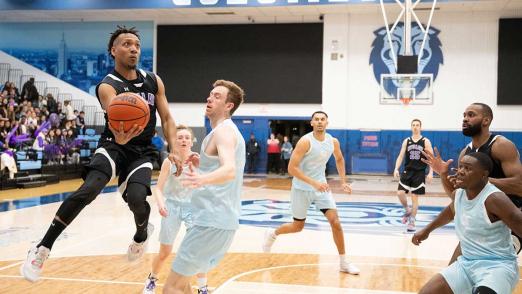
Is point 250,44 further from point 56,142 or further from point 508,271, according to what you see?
point 508,271

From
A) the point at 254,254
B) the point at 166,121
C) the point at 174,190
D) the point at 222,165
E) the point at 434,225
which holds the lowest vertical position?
the point at 254,254

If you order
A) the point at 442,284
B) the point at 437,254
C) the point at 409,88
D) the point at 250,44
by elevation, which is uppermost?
the point at 250,44

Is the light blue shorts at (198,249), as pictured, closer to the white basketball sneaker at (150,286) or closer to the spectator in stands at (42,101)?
the white basketball sneaker at (150,286)

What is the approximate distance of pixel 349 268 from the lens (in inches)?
254

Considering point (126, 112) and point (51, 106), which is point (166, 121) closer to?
point (126, 112)

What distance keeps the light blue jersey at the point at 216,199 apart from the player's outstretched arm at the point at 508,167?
76.6 inches

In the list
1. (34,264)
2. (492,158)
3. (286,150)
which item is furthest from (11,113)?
(492,158)

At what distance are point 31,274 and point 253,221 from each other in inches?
242

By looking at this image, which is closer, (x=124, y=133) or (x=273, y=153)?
(x=124, y=133)

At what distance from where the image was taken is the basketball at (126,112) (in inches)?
169

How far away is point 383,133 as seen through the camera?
2242 centimetres

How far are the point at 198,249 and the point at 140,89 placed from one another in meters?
1.69

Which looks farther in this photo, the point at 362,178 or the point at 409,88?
the point at 362,178

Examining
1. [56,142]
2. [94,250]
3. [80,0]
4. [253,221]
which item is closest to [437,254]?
[253,221]
